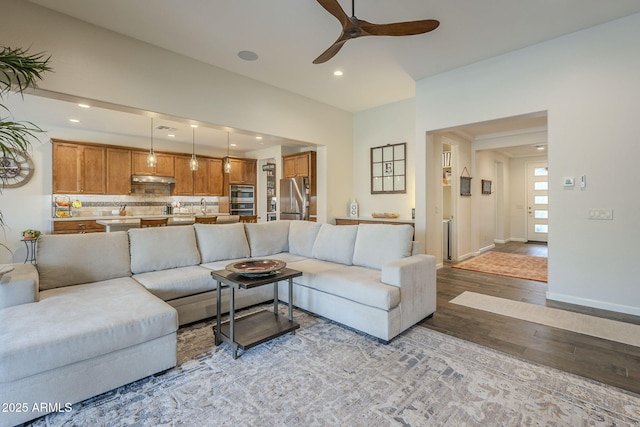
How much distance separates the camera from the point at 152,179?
6879 millimetres

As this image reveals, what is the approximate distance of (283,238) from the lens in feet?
13.8

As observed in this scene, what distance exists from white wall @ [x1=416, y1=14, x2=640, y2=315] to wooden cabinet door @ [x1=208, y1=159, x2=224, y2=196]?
266 inches

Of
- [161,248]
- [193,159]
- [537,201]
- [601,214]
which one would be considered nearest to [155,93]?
[161,248]

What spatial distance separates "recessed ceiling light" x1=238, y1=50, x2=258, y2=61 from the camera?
12.5ft

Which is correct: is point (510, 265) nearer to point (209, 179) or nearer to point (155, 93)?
point (155, 93)

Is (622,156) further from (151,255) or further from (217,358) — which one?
(151,255)

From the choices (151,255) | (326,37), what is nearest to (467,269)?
(326,37)

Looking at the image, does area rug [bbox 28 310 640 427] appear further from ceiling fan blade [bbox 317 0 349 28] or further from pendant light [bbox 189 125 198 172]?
pendant light [bbox 189 125 198 172]

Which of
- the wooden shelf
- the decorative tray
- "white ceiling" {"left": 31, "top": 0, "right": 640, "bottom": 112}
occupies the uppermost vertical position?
"white ceiling" {"left": 31, "top": 0, "right": 640, "bottom": 112}

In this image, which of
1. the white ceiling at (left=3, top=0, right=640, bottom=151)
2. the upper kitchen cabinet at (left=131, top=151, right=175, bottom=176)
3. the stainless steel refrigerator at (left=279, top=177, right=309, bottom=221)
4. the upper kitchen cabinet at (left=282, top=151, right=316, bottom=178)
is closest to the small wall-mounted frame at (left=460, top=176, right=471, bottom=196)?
the white ceiling at (left=3, top=0, right=640, bottom=151)

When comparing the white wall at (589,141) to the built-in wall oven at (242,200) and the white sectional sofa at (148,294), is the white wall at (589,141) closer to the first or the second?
the white sectional sofa at (148,294)

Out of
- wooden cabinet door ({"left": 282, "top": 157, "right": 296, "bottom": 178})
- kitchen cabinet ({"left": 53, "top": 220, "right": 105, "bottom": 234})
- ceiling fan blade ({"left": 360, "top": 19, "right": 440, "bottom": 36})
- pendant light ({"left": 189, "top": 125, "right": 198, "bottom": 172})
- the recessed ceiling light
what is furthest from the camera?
wooden cabinet door ({"left": 282, "top": 157, "right": 296, "bottom": 178})

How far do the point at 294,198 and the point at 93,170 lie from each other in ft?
14.0

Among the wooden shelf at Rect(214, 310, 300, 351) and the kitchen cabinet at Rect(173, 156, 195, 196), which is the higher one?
the kitchen cabinet at Rect(173, 156, 195, 196)
